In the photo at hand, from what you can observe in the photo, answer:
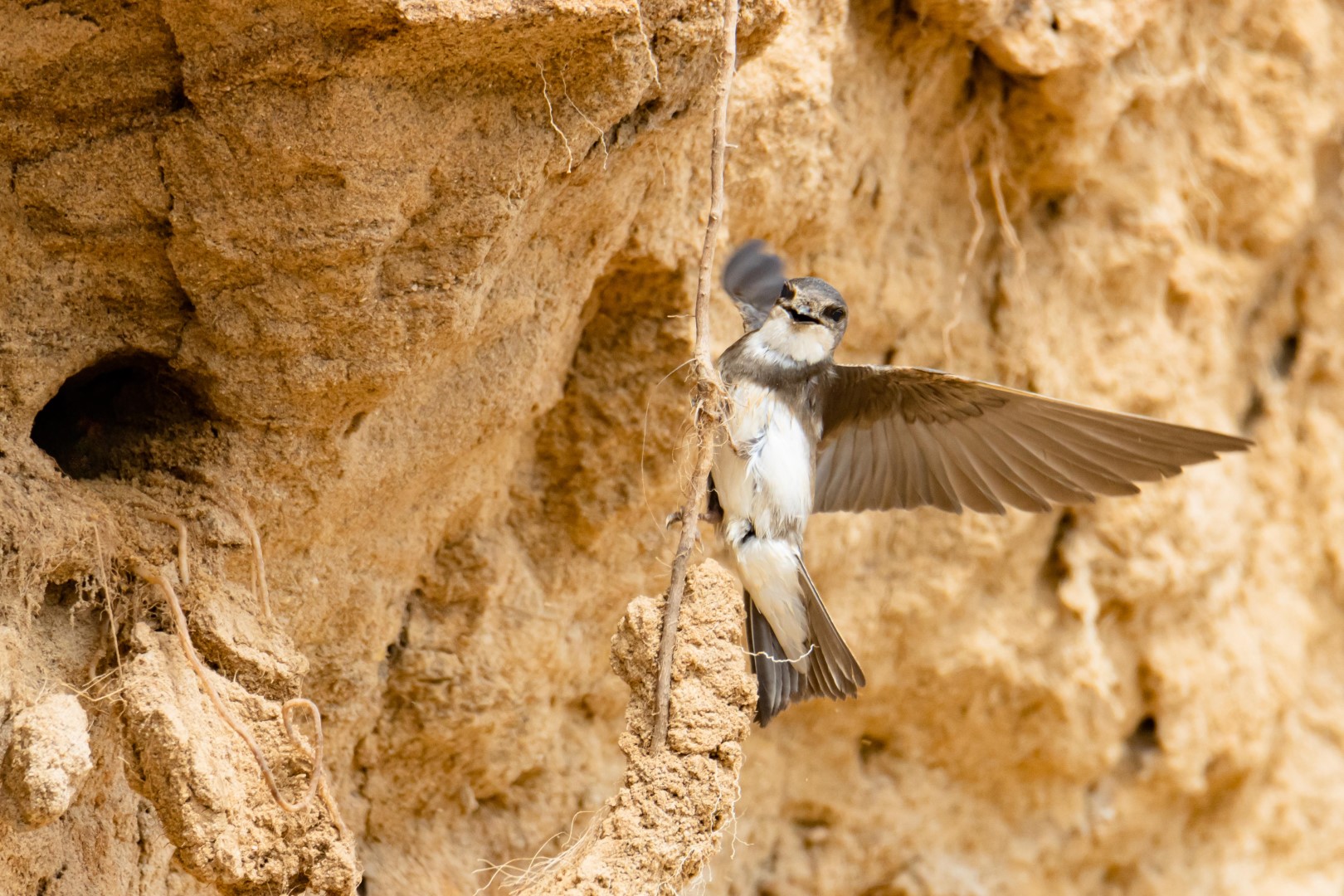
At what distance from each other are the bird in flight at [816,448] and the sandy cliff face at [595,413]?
20cm

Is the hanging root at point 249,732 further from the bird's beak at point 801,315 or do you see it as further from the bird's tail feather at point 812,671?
the bird's beak at point 801,315

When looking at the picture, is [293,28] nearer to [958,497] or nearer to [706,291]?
[706,291]

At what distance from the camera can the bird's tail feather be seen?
262cm

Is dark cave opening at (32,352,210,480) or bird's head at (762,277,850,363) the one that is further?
bird's head at (762,277,850,363)

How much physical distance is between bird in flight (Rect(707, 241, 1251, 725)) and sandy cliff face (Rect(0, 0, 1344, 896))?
20 cm

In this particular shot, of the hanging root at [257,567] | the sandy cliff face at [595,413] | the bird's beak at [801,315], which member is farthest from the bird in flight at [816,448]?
the hanging root at [257,567]

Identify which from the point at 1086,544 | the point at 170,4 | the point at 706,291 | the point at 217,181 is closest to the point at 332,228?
the point at 217,181

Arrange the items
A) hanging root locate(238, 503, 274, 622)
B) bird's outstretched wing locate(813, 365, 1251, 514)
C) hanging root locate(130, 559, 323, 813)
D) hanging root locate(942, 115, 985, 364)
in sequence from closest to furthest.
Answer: hanging root locate(130, 559, 323, 813)
hanging root locate(238, 503, 274, 622)
bird's outstretched wing locate(813, 365, 1251, 514)
hanging root locate(942, 115, 985, 364)

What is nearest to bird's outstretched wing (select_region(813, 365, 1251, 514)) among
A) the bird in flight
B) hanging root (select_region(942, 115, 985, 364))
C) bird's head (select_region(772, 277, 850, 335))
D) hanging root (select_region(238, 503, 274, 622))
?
the bird in flight

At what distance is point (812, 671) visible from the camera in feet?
8.75

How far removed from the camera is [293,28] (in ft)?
5.98

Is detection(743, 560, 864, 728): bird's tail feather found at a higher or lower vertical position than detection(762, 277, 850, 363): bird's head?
lower

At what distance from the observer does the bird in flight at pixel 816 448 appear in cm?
263

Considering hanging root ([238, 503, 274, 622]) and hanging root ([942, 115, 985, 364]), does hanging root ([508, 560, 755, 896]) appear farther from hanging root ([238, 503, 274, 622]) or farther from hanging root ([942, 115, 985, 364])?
hanging root ([942, 115, 985, 364])
